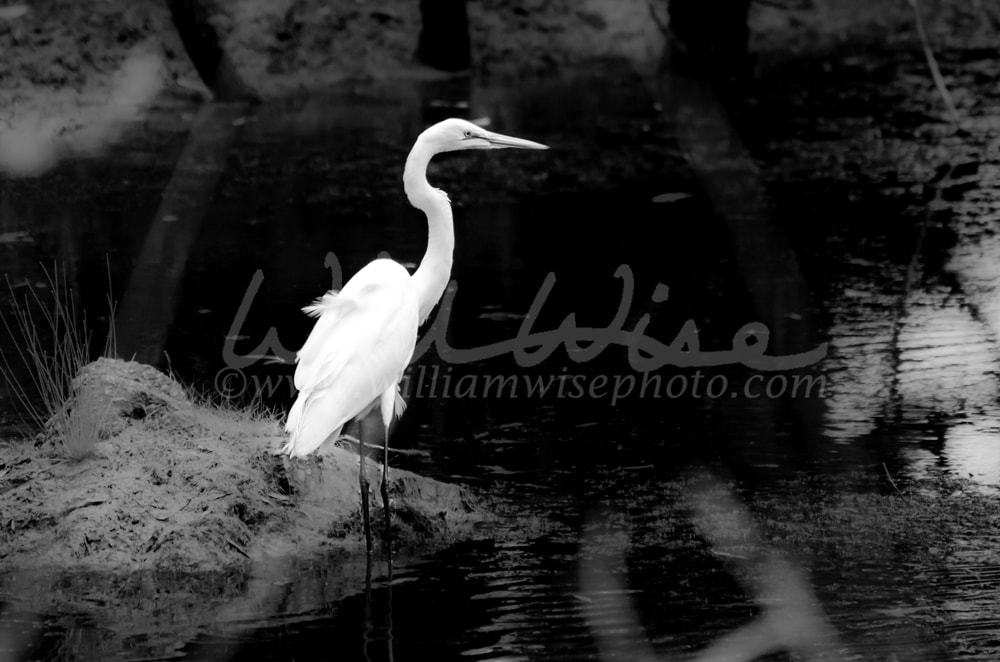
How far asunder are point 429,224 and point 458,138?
0.42 metres

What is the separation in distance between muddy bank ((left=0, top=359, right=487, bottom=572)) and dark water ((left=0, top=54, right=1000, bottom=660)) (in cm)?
31

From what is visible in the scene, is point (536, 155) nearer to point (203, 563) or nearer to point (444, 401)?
point (444, 401)

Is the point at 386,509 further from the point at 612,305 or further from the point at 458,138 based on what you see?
the point at 612,305

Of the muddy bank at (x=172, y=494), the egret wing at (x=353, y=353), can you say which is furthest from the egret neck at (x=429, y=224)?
the muddy bank at (x=172, y=494)

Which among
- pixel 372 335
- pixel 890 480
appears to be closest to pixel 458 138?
pixel 372 335

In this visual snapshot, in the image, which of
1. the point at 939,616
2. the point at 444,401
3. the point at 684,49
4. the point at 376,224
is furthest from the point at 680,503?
the point at 684,49

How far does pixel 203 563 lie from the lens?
5410mm

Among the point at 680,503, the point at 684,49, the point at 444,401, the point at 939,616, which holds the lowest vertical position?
the point at 684,49

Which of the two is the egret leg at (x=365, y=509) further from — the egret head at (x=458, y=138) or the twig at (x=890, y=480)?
the twig at (x=890, y=480)

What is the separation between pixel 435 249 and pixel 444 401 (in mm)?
1346

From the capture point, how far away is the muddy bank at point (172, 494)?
5.47 metres

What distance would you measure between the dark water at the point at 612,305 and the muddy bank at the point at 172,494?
0.31 meters

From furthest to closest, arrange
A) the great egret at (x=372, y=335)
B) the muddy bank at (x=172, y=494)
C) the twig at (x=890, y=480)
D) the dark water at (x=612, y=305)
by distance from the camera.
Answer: the twig at (x=890, y=480) < the great egret at (x=372, y=335) < the muddy bank at (x=172, y=494) < the dark water at (x=612, y=305)

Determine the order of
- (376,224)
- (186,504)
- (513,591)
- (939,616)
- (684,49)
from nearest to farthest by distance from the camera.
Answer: (939,616), (513,591), (186,504), (376,224), (684,49)
